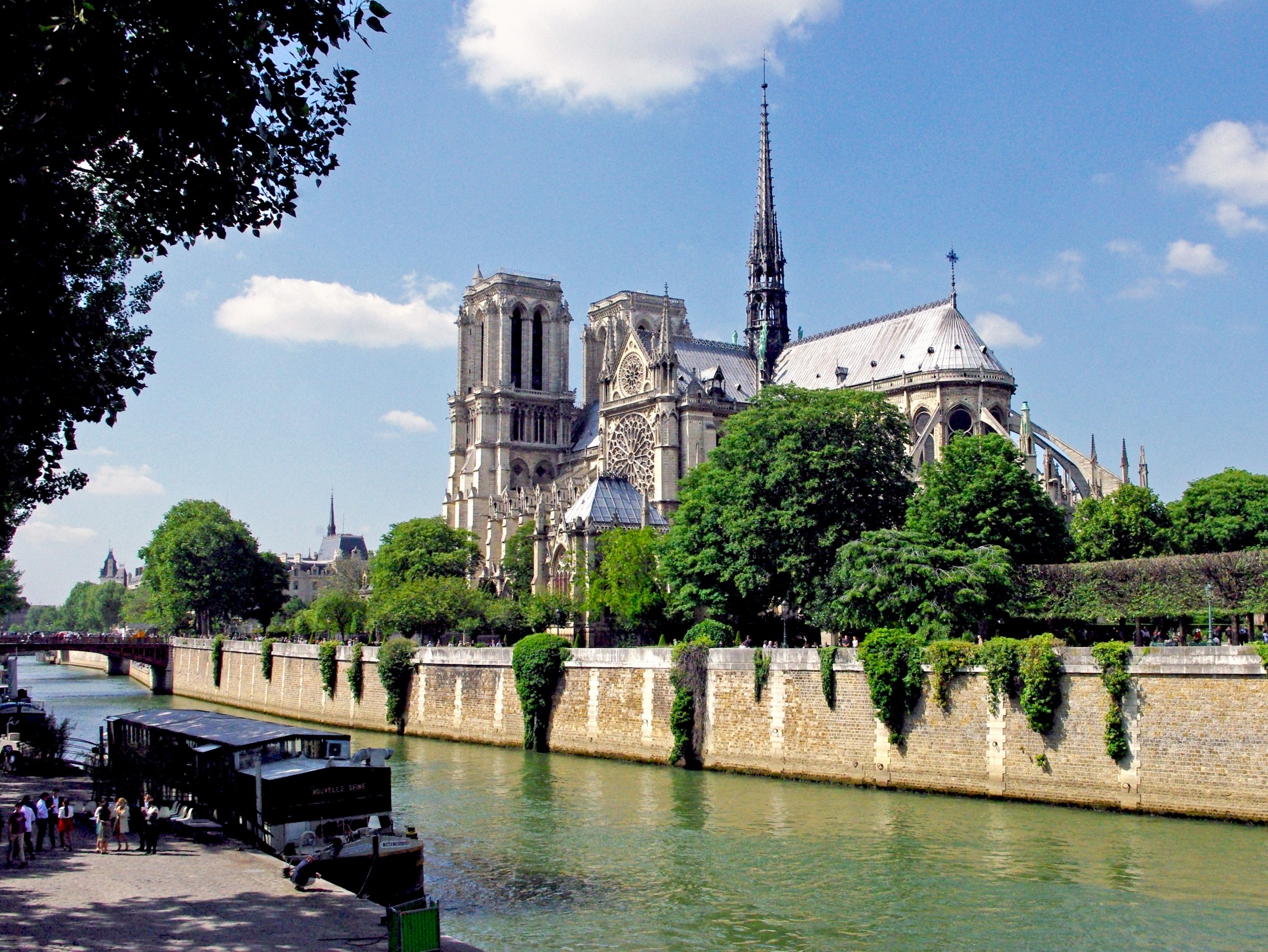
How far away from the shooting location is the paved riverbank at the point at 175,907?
51.0ft

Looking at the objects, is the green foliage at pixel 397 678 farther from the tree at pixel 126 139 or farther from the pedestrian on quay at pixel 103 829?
the tree at pixel 126 139

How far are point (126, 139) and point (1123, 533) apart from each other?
4125cm

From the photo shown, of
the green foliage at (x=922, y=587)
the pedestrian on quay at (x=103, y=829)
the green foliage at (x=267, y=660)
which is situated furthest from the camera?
the green foliage at (x=267, y=660)

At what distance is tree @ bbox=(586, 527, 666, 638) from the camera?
56500mm

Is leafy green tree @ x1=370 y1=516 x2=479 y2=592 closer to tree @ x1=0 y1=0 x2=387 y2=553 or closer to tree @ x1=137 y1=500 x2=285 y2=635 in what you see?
tree @ x1=137 y1=500 x2=285 y2=635

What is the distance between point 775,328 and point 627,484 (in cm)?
2591

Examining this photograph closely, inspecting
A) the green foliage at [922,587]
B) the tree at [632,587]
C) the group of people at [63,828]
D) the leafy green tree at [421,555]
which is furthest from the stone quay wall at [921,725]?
the leafy green tree at [421,555]

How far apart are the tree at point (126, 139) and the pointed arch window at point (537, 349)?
86254 mm

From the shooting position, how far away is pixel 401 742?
161 ft

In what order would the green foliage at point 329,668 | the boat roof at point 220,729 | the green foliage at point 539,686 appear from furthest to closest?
1. the green foliage at point 329,668
2. the green foliage at point 539,686
3. the boat roof at point 220,729

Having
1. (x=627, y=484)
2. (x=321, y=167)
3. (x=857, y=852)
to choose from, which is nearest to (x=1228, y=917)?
(x=857, y=852)

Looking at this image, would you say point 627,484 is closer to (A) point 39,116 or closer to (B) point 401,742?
(B) point 401,742

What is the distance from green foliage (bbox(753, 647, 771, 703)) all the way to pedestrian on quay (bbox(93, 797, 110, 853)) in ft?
62.3

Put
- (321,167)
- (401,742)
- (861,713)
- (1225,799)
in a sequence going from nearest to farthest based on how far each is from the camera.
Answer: (321,167), (1225,799), (861,713), (401,742)
